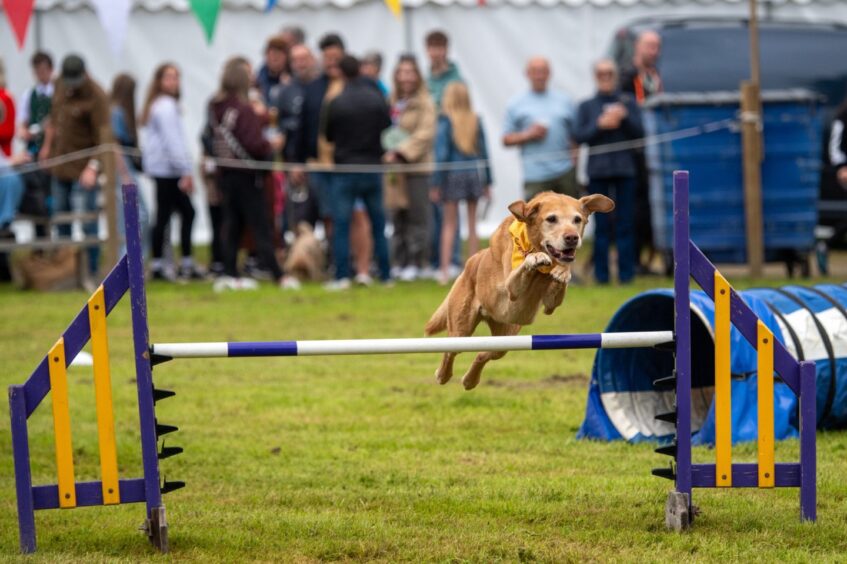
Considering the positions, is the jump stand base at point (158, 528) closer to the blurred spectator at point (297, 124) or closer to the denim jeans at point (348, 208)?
the denim jeans at point (348, 208)

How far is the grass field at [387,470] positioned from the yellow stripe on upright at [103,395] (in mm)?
271

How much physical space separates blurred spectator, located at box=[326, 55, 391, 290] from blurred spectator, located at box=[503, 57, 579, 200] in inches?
48.1

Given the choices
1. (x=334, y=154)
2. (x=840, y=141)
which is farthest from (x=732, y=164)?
(x=334, y=154)

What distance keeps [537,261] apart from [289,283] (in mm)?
9056

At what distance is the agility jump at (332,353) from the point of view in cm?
540

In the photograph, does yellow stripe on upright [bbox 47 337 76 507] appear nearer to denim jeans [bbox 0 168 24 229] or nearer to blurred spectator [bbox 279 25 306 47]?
denim jeans [bbox 0 168 24 229]

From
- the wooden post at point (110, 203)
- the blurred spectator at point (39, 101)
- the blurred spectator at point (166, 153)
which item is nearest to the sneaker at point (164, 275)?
the blurred spectator at point (166, 153)

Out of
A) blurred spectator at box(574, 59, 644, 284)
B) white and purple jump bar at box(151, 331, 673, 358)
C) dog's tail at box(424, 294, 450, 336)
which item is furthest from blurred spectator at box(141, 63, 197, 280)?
white and purple jump bar at box(151, 331, 673, 358)

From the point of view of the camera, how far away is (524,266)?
5082 millimetres

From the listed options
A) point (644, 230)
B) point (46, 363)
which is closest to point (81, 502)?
point (46, 363)

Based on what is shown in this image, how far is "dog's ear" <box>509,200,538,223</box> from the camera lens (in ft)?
16.7

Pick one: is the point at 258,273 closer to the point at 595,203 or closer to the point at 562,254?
the point at 595,203

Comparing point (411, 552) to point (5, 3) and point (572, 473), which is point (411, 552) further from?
point (5, 3)

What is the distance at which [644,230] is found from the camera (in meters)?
14.5
